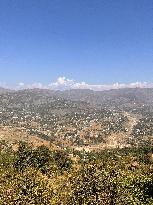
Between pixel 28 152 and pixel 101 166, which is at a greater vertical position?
pixel 101 166

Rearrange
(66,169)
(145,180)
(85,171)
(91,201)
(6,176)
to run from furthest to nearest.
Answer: (66,169) < (145,180) < (6,176) < (85,171) < (91,201)

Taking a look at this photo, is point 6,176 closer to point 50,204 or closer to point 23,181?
point 23,181

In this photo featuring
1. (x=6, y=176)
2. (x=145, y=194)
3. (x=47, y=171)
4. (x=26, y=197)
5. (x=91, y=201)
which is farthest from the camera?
(x=47, y=171)

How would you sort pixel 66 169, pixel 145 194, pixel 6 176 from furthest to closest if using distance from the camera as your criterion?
pixel 66 169 → pixel 145 194 → pixel 6 176

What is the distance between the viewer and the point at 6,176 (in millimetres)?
74875

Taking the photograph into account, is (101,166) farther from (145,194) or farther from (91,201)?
(145,194)

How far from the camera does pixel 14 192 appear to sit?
172ft

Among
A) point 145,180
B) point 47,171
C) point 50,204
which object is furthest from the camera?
point 47,171

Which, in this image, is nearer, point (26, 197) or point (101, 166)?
point (26, 197)

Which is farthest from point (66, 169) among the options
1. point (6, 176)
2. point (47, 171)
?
point (6, 176)

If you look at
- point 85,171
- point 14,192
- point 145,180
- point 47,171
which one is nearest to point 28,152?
point 47,171

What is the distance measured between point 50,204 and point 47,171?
8965cm

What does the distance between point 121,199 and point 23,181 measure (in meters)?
16.9

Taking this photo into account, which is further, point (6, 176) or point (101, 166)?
point (6, 176)
